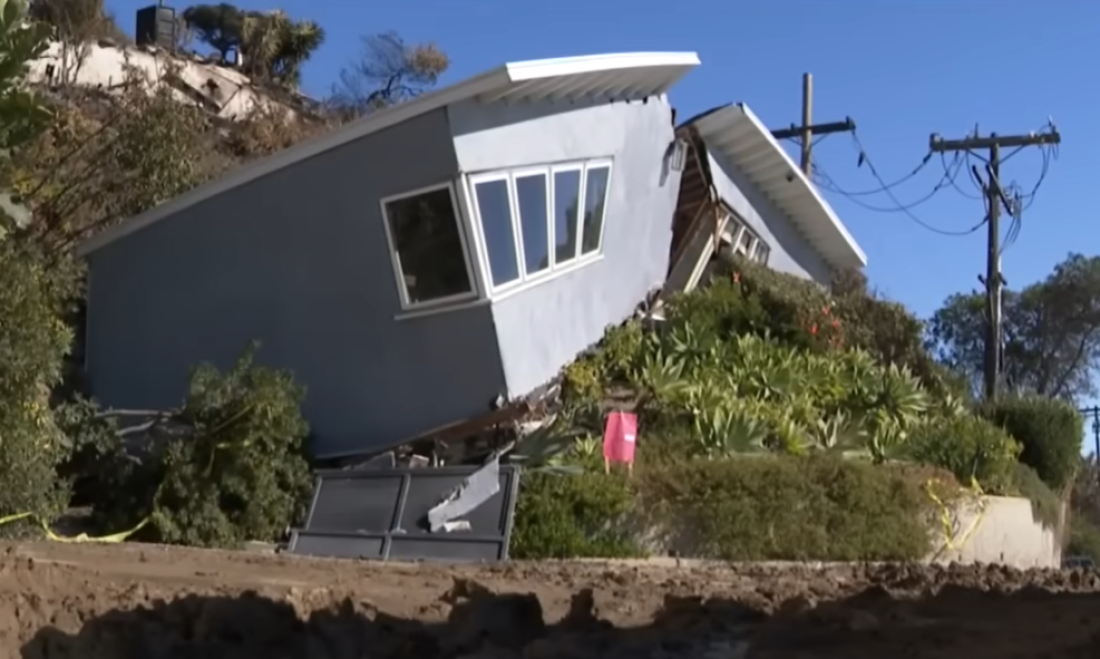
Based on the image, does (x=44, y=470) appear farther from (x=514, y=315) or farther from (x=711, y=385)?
(x=711, y=385)

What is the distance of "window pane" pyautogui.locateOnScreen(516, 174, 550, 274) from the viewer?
15.7 meters

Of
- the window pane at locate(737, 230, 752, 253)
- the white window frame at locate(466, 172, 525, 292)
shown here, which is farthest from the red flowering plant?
the white window frame at locate(466, 172, 525, 292)

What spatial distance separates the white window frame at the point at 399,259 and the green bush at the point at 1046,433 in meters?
8.76

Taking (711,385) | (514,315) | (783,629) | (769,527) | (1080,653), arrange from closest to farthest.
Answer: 1. (1080,653)
2. (783,629)
3. (769,527)
4. (514,315)
5. (711,385)

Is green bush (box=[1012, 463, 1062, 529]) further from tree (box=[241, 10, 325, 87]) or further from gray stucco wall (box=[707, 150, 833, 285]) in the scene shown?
tree (box=[241, 10, 325, 87])

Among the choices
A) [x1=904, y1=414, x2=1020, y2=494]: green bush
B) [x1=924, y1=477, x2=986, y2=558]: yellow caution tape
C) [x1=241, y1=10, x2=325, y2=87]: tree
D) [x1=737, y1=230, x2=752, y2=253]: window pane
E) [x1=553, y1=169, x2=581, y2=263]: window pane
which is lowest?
[x1=924, y1=477, x2=986, y2=558]: yellow caution tape

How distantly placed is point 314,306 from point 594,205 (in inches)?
152

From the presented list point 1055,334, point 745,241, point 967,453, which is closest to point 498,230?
point 967,453

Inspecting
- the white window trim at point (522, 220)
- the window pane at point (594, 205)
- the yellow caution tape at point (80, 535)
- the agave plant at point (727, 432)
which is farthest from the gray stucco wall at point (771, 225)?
the yellow caution tape at point (80, 535)

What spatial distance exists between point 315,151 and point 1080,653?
11282 mm

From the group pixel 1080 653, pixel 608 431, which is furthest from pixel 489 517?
pixel 1080 653

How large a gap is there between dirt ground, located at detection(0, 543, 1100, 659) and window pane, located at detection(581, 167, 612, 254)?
811 cm

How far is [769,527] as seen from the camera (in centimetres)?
1342

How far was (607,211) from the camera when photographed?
17844mm
